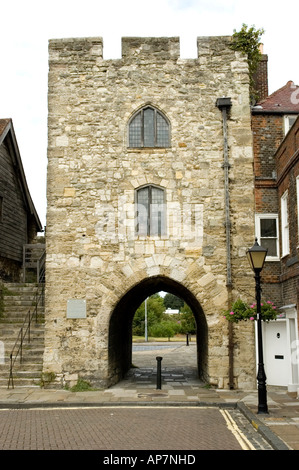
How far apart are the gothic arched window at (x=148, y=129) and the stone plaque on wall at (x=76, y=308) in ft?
15.3

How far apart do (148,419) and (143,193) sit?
6.59 meters

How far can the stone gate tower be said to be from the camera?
14.3m

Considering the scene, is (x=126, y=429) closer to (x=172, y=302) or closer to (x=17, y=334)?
(x=17, y=334)

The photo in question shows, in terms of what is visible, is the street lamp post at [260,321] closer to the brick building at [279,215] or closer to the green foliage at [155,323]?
the brick building at [279,215]

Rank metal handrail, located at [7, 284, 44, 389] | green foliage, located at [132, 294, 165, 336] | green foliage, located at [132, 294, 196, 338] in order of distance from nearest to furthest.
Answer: metal handrail, located at [7, 284, 44, 389], green foliage, located at [132, 294, 196, 338], green foliage, located at [132, 294, 165, 336]

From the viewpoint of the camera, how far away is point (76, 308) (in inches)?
567

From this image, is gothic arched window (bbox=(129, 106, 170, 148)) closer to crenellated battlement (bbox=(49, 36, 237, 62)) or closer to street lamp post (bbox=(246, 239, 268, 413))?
crenellated battlement (bbox=(49, 36, 237, 62))

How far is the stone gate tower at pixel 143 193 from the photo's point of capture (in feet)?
46.9

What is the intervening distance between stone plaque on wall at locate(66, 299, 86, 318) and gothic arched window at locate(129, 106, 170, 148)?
4.65 meters

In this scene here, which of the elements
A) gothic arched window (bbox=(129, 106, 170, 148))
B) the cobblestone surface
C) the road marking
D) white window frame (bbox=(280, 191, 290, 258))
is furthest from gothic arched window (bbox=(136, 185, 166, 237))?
the road marking

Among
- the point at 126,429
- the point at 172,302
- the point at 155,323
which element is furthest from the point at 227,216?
the point at 172,302

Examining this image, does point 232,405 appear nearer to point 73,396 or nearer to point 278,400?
point 278,400
